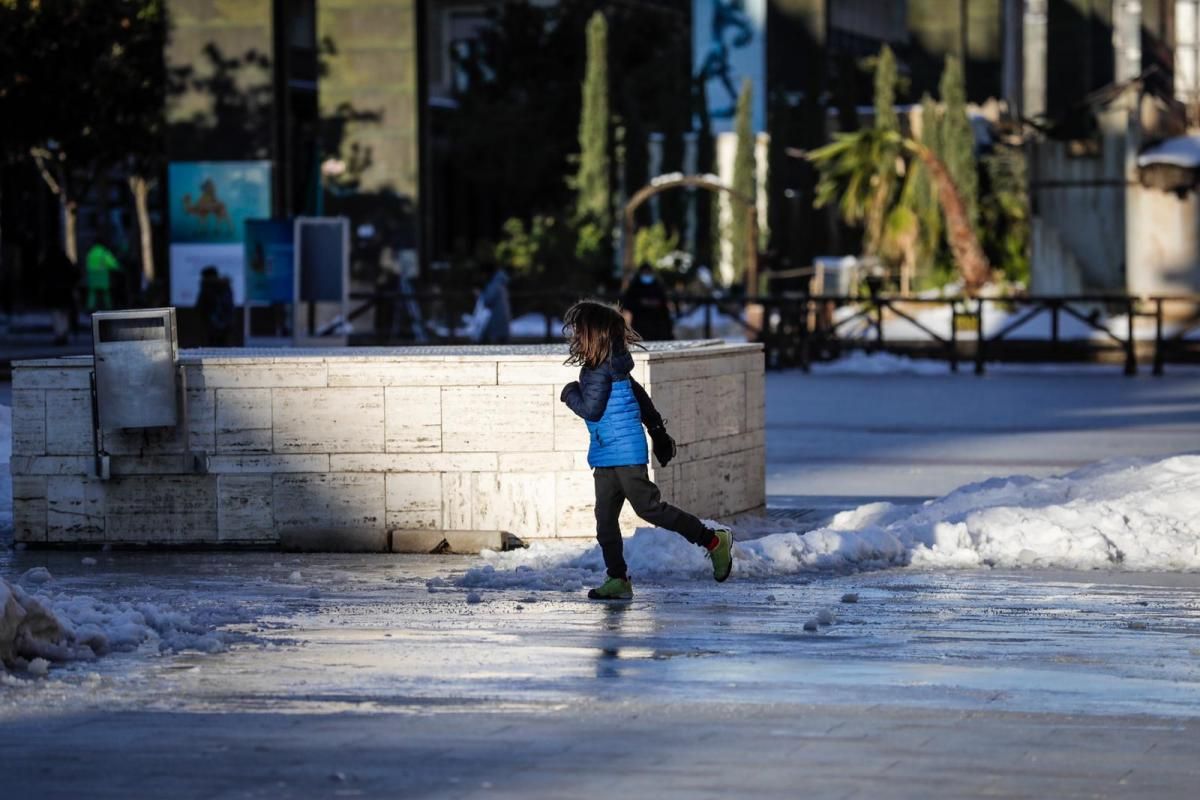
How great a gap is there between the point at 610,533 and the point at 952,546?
2375mm

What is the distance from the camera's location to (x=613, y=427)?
1109cm

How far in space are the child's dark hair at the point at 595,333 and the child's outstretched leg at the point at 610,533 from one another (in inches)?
21.7

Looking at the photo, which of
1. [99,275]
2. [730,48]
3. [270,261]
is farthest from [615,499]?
[730,48]

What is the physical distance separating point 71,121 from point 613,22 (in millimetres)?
26772

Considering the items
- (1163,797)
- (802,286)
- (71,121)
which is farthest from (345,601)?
(802,286)

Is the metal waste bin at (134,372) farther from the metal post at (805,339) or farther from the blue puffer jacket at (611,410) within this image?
the metal post at (805,339)

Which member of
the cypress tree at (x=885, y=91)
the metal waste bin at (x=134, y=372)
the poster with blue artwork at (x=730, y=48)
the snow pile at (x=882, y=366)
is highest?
the poster with blue artwork at (x=730, y=48)

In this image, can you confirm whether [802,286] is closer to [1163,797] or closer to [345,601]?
[345,601]

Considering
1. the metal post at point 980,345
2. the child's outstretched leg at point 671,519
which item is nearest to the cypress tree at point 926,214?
the metal post at point 980,345

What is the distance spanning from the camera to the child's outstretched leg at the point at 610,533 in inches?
436

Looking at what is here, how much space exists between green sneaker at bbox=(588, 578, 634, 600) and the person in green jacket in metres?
30.7

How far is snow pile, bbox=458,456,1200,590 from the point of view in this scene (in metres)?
12.0

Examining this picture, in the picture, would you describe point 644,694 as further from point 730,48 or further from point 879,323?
point 730,48

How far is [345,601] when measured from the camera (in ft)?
36.7
